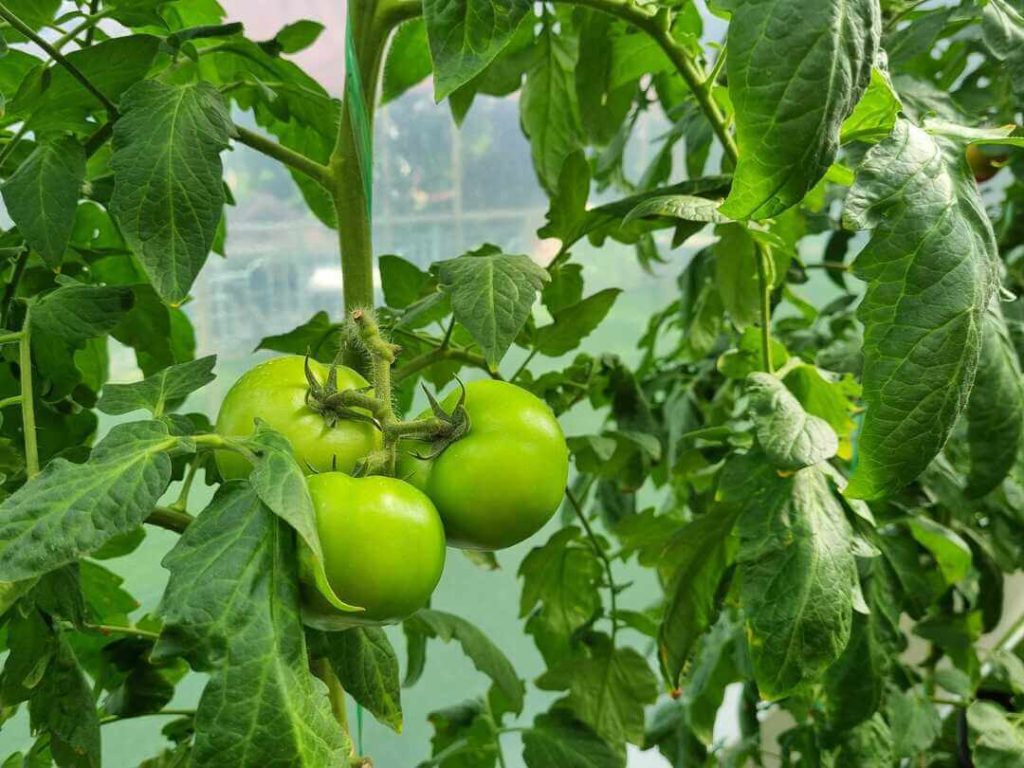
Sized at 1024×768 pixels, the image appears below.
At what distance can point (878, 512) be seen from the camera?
2.44ft

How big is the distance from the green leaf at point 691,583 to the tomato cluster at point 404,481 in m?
0.26

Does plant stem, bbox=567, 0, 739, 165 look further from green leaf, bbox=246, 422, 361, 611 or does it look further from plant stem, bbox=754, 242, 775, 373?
green leaf, bbox=246, 422, 361, 611

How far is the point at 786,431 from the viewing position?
52cm

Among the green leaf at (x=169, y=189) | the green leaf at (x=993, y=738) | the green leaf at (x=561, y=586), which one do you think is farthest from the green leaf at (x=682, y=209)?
the green leaf at (x=993, y=738)

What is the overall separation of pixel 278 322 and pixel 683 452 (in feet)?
1.95

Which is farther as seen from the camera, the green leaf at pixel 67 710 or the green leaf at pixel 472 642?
the green leaf at pixel 472 642

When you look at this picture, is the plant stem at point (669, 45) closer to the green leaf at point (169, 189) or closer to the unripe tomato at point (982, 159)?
the green leaf at point (169, 189)

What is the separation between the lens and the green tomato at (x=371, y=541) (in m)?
0.34

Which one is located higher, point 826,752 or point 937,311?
point 937,311

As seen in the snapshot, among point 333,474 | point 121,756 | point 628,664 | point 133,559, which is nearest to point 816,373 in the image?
point 628,664

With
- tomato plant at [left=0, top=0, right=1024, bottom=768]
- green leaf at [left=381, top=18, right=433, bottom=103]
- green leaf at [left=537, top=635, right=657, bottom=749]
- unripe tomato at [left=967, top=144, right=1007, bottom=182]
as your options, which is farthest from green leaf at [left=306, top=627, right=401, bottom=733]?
unripe tomato at [left=967, top=144, right=1007, bottom=182]

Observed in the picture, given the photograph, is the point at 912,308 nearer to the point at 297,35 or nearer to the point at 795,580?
the point at 795,580

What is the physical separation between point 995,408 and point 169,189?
0.48 meters

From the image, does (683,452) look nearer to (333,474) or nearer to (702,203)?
(702,203)
